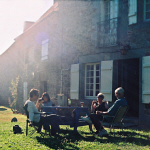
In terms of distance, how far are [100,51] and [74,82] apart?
1.83 m

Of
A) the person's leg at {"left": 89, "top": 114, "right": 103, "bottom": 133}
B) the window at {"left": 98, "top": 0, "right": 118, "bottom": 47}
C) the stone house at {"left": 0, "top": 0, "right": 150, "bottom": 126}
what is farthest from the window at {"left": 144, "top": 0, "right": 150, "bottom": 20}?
the person's leg at {"left": 89, "top": 114, "right": 103, "bottom": 133}

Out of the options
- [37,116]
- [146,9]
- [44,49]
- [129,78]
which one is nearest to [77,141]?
[37,116]

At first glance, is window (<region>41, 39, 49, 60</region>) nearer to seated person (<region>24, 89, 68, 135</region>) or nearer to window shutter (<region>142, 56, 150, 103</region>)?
window shutter (<region>142, 56, 150, 103</region>)

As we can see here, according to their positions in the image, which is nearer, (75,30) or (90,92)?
(90,92)

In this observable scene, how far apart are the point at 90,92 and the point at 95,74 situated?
764 mm

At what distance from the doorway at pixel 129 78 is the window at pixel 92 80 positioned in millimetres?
1018

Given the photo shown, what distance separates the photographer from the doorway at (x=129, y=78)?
9125 millimetres

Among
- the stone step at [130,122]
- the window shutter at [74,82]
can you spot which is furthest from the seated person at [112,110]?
the window shutter at [74,82]

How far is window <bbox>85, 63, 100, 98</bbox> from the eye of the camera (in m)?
10.1

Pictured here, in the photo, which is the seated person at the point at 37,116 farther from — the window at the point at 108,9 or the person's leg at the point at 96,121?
the window at the point at 108,9

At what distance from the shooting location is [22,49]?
17922mm

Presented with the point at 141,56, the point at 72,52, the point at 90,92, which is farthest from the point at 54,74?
the point at 141,56

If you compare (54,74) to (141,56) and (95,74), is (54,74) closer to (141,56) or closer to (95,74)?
(95,74)

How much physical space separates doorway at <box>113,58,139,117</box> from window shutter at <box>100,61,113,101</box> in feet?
0.59
